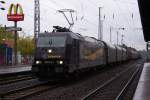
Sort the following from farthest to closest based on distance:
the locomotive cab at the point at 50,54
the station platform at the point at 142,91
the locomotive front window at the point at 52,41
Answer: the locomotive front window at the point at 52,41, the locomotive cab at the point at 50,54, the station platform at the point at 142,91

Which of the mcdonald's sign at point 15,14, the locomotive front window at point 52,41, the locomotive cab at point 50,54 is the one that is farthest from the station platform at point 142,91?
the mcdonald's sign at point 15,14

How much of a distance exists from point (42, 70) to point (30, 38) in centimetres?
10117

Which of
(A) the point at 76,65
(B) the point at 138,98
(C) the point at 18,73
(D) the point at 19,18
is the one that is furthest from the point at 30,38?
(B) the point at 138,98

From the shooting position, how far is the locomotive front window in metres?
24.0

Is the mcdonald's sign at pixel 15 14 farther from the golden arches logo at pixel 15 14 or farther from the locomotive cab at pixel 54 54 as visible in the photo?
the locomotive cab at pixel 54 54

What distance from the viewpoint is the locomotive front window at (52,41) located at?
23984mm

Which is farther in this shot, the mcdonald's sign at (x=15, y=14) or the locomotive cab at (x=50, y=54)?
the mcdonald's sign at (x=15, y=14)

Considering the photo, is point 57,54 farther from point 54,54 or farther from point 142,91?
point 142,91

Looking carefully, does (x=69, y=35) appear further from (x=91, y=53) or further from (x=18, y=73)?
(x=18, y=73)

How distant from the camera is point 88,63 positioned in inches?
1168

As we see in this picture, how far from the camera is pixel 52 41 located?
24.2 meters

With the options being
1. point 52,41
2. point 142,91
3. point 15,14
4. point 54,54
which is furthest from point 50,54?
point 15,14

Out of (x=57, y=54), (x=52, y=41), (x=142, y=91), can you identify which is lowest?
(x=142, y=91)

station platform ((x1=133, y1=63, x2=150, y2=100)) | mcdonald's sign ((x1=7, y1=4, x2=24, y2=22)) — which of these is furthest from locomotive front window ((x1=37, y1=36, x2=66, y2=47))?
mcdonald's sign ((x1=7, y1=4, x2=24, y2=22))
